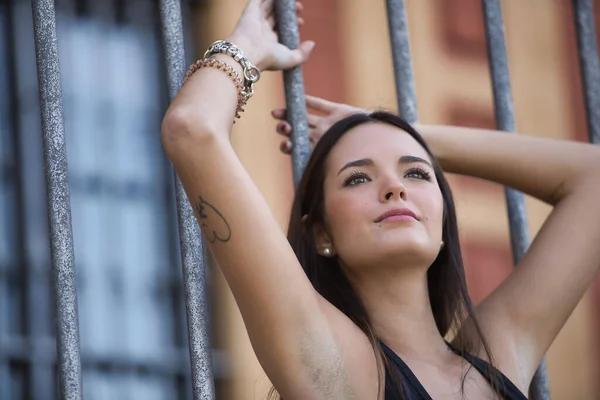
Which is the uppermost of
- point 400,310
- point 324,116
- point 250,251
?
point 324,116

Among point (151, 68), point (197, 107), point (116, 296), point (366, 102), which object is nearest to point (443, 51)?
point (366, 102)

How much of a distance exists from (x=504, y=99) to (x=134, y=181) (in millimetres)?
2770

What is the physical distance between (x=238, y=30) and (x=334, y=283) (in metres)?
0.65

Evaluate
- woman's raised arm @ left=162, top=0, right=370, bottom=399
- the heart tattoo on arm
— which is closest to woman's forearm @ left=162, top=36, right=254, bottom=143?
woman's raised arm @ left=162, top=0, right=370, bottom=399

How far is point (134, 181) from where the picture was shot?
5805mm

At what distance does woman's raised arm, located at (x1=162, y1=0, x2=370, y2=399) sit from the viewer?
2777 millimetres

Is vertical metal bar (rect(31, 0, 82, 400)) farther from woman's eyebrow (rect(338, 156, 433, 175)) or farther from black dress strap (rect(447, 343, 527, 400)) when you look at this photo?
black dress strap (rect(447, 343, 527, 400))

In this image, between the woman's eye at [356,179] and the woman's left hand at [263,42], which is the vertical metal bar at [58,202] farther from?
the woman's eye at [356,179]

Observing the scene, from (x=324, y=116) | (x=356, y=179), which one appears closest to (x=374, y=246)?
(x=356, y=179)

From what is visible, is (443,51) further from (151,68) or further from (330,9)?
(151,68)

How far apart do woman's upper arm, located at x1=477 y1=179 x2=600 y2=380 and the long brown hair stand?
0.09m

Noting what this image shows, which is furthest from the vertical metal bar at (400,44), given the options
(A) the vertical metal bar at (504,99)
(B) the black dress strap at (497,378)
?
(B) the black dress strap at (497,378)

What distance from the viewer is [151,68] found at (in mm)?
5867

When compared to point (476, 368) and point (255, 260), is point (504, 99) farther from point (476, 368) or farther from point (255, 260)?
point (255, 260)
